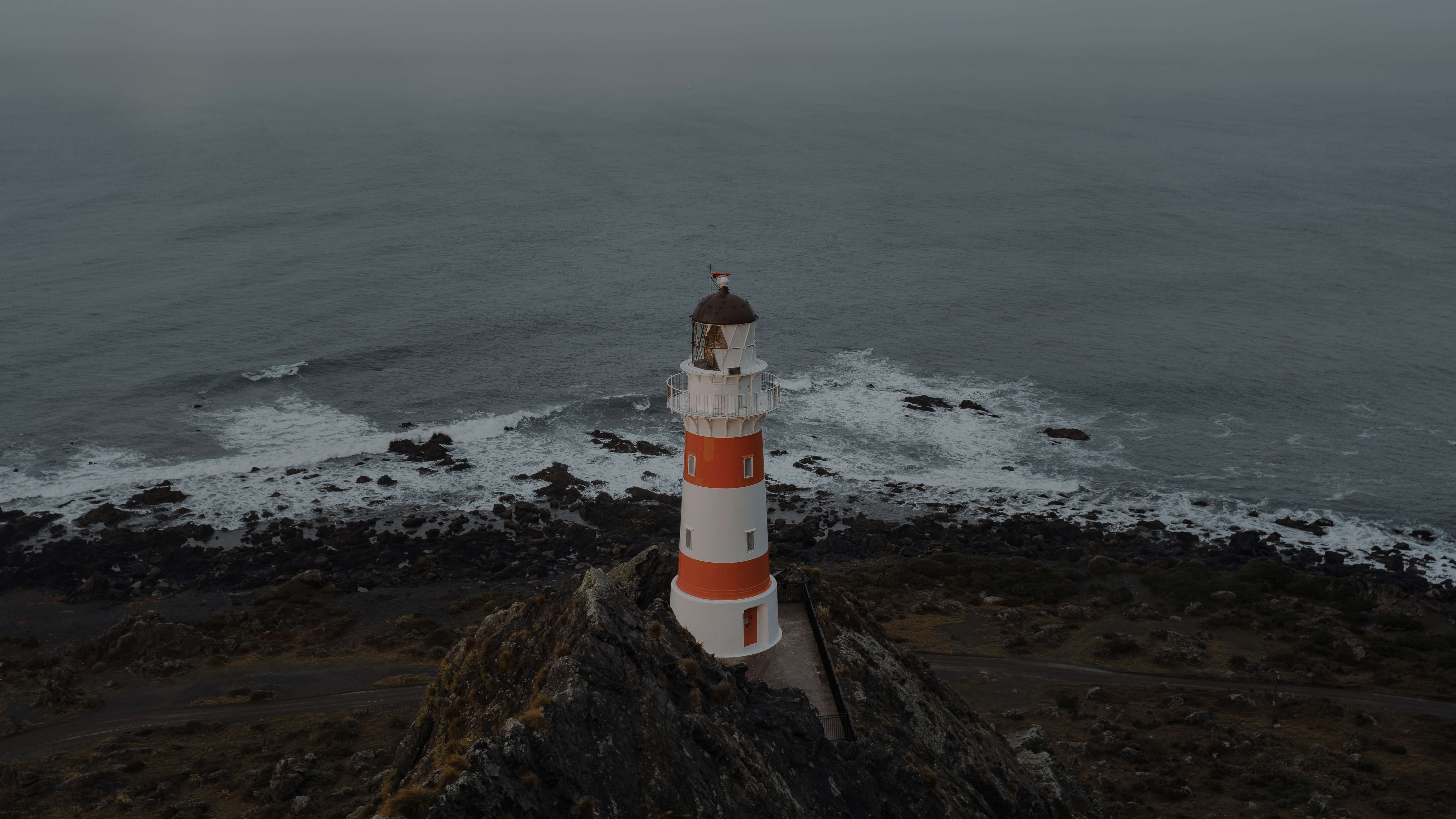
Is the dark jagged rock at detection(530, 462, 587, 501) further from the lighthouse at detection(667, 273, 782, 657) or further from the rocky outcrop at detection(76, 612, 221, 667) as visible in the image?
the lighthouse at detection(667, 273, 782, 657)

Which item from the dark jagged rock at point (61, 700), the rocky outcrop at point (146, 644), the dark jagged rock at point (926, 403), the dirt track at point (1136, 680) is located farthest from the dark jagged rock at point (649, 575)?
the dark jagged rock at point (926, 403)

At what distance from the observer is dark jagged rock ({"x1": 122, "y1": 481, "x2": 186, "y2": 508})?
46688 millimetres

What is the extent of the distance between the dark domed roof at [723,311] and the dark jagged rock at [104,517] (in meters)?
37.4

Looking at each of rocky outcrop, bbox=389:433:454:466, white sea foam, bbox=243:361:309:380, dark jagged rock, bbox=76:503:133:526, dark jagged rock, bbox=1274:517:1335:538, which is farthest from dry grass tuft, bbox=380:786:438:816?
white sea foam, bbox=243:361:309:380

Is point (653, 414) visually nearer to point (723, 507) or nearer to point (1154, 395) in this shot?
point (1154, 395)

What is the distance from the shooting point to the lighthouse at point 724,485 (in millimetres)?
18828

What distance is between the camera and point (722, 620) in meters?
20.0

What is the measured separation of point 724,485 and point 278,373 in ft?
174

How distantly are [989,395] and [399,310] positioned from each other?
4354cm

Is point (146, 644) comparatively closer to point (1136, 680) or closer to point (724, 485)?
point (724, 485)

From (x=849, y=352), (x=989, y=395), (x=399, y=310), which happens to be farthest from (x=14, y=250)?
(x=989, y=395)

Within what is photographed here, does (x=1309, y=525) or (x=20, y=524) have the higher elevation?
(x=20, y=524)

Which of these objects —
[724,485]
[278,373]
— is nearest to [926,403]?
[278,373]

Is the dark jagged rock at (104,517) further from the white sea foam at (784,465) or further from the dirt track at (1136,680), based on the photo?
the dirt track at (1136,680)
